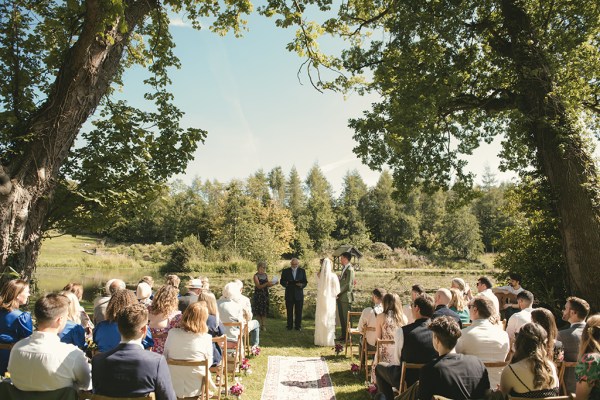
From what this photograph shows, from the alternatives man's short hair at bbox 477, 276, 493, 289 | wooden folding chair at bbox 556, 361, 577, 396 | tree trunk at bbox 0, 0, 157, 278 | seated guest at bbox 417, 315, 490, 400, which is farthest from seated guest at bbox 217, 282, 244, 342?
wooden folding chair at bbox 556, 361, 577, 396

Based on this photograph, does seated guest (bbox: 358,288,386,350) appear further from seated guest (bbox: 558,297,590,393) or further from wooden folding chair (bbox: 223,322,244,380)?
seated guest (bbox: 558,297,590,393)

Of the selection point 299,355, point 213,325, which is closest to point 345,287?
point 299,355

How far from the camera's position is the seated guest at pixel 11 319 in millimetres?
4660

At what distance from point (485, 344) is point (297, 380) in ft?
11.2

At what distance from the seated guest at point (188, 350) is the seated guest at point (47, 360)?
122cm

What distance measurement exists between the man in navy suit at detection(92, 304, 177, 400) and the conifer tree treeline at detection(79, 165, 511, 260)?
112 feet

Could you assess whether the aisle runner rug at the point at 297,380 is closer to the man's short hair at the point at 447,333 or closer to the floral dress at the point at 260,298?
the floral dress at the point at 260,298

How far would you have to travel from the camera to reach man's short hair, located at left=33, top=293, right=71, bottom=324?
3.34 metres

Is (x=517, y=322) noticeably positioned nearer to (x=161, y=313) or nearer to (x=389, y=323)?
(x=389, y=323)

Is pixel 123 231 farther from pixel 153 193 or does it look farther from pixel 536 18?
pixel 536 18

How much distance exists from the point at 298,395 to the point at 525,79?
9197mm

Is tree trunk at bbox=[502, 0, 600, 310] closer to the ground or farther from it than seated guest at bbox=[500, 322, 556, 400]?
farther from it

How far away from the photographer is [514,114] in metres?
10.9

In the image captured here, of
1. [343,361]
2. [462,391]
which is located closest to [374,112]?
[343,361]
